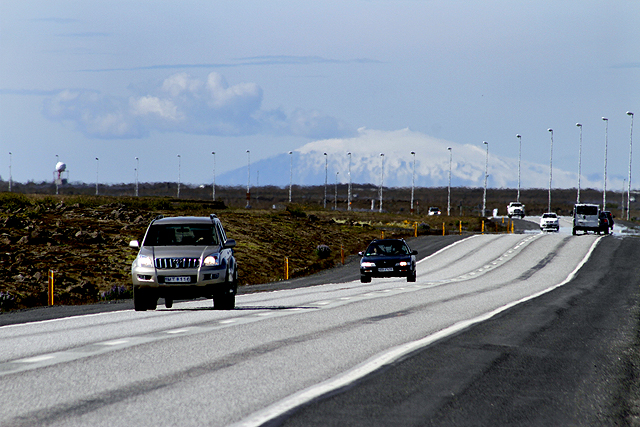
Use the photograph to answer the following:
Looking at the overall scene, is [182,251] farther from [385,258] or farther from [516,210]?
[516,210]

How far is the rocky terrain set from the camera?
25.1 meters

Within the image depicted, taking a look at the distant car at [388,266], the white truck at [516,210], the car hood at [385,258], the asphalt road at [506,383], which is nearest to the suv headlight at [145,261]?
the asphalt road at [506,383]

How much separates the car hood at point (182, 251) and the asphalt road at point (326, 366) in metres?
1.22

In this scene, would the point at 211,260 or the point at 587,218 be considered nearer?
the point at 211,260

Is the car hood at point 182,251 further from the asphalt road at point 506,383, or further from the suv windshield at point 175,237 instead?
the asphalt road at point 506,383

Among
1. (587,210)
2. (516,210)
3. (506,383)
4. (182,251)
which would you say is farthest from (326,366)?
(516,210)

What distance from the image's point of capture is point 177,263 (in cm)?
1554

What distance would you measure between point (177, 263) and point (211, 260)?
0.68 metres

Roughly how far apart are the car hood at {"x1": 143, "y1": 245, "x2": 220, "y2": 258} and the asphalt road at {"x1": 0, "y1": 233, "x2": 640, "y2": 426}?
1222 mm

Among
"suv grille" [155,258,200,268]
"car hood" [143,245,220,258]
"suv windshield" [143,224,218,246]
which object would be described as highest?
"suv windshield" [143,224,218,246]

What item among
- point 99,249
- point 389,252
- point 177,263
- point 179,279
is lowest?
point 99,249

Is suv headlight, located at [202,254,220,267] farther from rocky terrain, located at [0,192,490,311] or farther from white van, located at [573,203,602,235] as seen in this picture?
white van, located at [573,203,602,235]

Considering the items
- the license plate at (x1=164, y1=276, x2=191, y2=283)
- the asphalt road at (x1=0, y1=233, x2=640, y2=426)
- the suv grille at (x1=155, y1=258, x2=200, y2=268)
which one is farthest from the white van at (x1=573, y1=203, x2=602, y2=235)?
the license plate at (x1=164, y1=276, x2=191, y2=283)

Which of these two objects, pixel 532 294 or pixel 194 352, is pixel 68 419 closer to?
pixel 194 352
